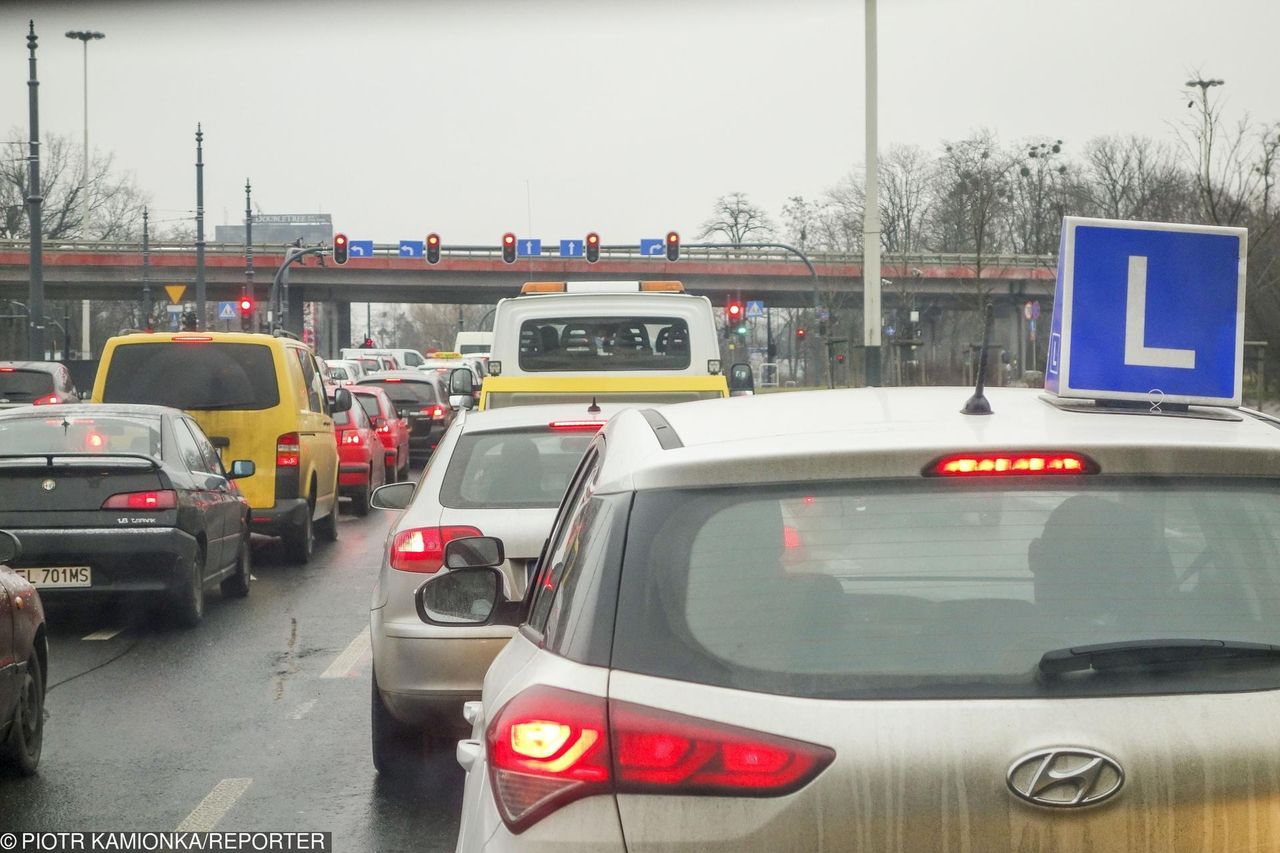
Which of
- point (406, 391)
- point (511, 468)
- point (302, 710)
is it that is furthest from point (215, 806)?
point (406, 391)

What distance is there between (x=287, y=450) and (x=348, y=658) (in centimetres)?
547

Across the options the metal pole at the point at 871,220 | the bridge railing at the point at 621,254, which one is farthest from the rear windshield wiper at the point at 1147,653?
the bridge railing at the point at 621,254

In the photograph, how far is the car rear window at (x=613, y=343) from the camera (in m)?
16.2

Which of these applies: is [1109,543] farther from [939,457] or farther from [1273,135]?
[1273,135]

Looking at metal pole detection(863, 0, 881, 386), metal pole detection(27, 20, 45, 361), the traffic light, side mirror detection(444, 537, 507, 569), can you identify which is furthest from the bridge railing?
side mirror detection(444, 537, 507, 569)

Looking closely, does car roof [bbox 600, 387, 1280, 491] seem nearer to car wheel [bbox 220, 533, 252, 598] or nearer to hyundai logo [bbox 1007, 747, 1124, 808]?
hyundai logo [bbox 1007, 747, 1124, 808]

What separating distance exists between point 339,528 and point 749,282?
64899mm

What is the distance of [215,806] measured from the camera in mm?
6723

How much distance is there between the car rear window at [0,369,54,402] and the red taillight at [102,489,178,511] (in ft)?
41.7

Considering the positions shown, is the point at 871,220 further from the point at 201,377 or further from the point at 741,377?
the point at 201,377

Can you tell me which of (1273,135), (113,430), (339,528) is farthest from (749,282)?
(113,430)

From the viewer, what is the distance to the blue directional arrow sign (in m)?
3.46

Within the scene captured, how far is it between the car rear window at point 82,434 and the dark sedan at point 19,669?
14.5 feet

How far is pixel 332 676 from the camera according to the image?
994 centimetres
